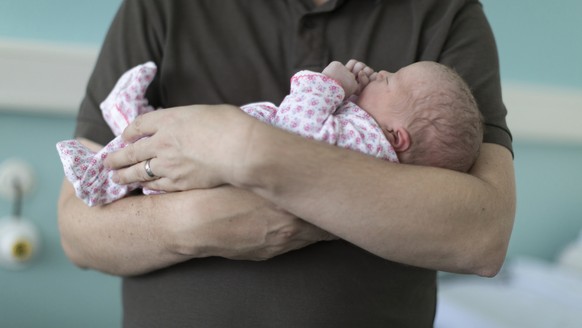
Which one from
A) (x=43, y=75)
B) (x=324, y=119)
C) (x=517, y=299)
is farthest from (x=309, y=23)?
(x=517, y=299)

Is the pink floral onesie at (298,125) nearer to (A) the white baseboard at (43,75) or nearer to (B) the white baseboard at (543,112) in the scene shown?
(A) the white baseboard at (43,75)

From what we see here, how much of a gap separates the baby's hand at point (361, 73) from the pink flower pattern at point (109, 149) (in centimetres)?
39

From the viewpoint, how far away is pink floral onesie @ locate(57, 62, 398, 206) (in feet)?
3.18

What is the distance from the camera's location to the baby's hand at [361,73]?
1.10 meters

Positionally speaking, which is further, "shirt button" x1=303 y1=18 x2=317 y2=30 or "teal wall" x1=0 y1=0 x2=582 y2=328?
"teal wall" x1=0 y1=0 x2=582 y2=328

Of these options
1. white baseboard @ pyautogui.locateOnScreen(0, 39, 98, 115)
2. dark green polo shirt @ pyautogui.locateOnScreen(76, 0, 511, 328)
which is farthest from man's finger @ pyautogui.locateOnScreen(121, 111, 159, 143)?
white baseboard @ pyautogui.locateOnScreen(0, 39, 98, 115)

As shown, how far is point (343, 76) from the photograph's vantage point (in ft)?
3.46

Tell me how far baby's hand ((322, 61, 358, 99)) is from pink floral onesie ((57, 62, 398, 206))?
1.2 inches

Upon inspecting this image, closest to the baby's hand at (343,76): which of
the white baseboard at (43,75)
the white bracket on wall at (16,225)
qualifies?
the white baseboard at (43,75)

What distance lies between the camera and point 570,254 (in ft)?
8.13

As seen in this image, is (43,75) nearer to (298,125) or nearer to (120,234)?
(120,234)

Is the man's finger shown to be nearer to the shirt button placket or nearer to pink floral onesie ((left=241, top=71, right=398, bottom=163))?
pink floral onesie ((left=241, top=71, right=398, bottom=163))

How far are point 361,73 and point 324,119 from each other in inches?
6.9

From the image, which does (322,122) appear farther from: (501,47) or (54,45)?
(501,47)
